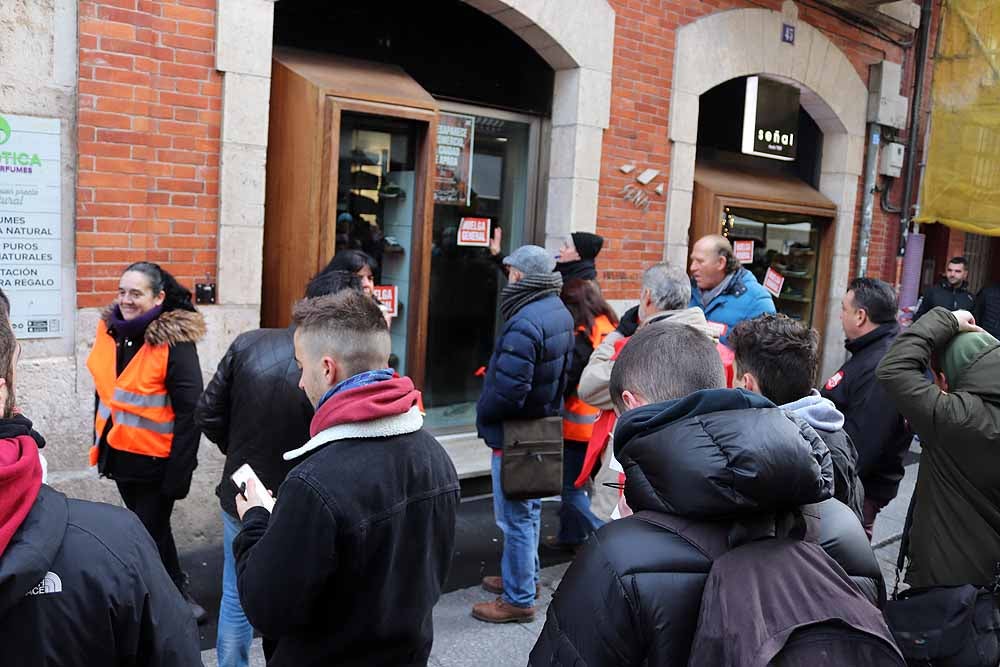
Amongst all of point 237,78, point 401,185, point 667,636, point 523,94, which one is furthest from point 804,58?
point 667,636

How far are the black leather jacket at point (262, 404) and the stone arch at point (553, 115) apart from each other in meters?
2.01

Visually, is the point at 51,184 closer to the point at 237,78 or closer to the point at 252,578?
the point at 237,78

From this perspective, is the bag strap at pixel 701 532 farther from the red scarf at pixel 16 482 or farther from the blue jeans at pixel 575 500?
the blue jeans at pixel 575 500

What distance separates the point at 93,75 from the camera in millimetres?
4711

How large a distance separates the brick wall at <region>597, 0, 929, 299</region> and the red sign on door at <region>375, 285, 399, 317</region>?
192cm

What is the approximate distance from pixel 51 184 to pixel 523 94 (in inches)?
154

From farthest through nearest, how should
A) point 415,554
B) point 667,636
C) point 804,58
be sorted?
point 804,58, point 415,554, point 667,636

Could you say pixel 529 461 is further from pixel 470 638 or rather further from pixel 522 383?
pixel 470 638

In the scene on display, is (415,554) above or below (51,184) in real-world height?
below

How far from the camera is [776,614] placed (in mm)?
1476

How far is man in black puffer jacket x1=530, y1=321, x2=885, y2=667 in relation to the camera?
59.7 inches

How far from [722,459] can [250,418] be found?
2.27 meters

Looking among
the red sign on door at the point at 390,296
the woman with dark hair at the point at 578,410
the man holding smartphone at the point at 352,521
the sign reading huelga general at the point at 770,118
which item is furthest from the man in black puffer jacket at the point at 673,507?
the sign reading huelga general at the point at 770,118

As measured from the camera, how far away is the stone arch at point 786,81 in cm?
769
